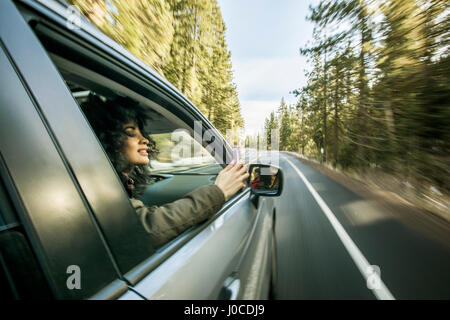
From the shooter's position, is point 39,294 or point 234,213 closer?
point 39,294

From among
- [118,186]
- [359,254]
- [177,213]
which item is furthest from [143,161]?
[359,254]

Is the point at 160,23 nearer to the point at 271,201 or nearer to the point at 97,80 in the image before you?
the point at 97,80

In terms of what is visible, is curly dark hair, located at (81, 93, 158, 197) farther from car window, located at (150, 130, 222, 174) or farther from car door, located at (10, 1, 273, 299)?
car window, located at (150, 130, 222, 174)

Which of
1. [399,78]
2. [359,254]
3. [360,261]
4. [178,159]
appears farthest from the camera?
[399,78]

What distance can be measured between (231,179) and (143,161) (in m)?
0.83

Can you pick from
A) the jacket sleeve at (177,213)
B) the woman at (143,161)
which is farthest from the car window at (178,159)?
the jacket sleeve at (177,213)

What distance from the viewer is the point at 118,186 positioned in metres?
0.79

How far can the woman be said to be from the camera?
40.3 inches

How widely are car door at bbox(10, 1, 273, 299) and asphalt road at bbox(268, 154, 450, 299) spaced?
4.73 feet

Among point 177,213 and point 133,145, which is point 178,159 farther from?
point 177,213

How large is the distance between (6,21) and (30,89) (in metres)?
0.18

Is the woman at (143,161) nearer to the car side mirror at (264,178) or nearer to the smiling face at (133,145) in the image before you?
the smiling face at (133,145)

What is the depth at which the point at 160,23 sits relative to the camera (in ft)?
14.5
